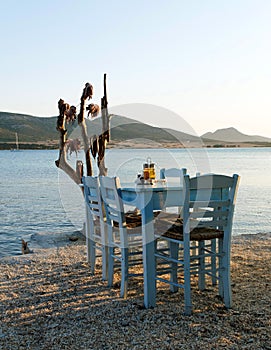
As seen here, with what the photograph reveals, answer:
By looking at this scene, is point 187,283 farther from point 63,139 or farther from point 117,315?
point 63,139

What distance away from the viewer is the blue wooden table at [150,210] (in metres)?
4.04

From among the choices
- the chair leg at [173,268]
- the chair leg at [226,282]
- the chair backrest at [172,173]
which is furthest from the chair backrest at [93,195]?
the chair leg at [226,282]

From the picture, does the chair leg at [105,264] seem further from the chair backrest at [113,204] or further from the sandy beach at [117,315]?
the chair backrest at [113,204]

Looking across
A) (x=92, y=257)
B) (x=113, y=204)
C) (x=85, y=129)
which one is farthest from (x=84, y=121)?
(x=113, y=204)

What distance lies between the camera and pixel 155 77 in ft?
39.9

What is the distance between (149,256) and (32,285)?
1.37m

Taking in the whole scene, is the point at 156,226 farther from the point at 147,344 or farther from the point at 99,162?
the point at 99,162

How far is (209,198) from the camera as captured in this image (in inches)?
156

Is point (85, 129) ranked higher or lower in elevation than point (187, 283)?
higher

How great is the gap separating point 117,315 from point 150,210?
0.88 m

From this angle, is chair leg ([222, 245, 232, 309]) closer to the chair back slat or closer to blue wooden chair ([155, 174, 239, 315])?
blue wooden chair ([155, 174, 239, 315])

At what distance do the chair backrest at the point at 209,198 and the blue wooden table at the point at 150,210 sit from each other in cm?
26

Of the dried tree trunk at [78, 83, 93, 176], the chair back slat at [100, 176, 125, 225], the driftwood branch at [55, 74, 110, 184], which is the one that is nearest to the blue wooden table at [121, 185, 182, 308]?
the chair back slat at [100, 176, 125, 225]

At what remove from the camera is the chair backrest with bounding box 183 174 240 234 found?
150 inches
